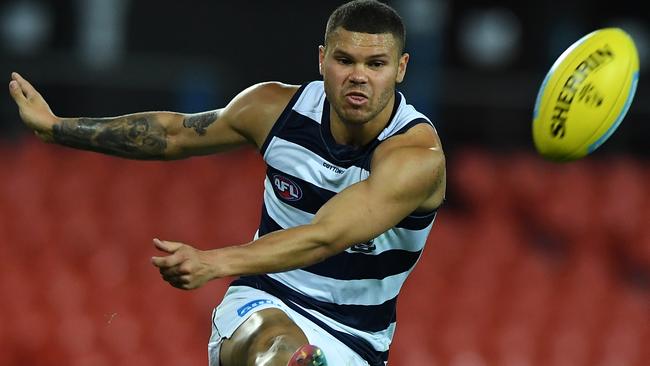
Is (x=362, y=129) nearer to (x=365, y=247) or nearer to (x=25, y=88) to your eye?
(x=365, y=247)

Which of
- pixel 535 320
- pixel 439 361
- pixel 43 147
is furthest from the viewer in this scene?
pixel 43 147

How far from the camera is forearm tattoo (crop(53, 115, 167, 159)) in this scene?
5.52 metres

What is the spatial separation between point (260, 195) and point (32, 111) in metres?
5.97

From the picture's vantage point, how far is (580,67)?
18.0 feet

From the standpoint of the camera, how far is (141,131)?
5.54 m

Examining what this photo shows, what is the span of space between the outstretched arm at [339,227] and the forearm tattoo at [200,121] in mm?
929

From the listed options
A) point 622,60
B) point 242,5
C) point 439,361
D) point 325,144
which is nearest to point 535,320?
point 439,361

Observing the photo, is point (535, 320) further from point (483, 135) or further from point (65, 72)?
point (65, 72)

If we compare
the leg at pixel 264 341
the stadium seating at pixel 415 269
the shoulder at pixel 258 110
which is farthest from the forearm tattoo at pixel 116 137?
the stadium seating at pixel 415 269

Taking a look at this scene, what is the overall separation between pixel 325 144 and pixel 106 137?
1.04 meters

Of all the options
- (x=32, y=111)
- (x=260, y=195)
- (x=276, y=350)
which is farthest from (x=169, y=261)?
(x=260, y=195)

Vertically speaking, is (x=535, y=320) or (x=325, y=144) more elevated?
(x=325, y=144)

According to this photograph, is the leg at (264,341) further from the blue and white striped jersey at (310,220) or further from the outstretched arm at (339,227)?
the outstretched arm at (339,227)

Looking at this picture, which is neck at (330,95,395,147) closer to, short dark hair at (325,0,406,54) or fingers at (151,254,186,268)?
short dark hair at (325,0,406,54)
